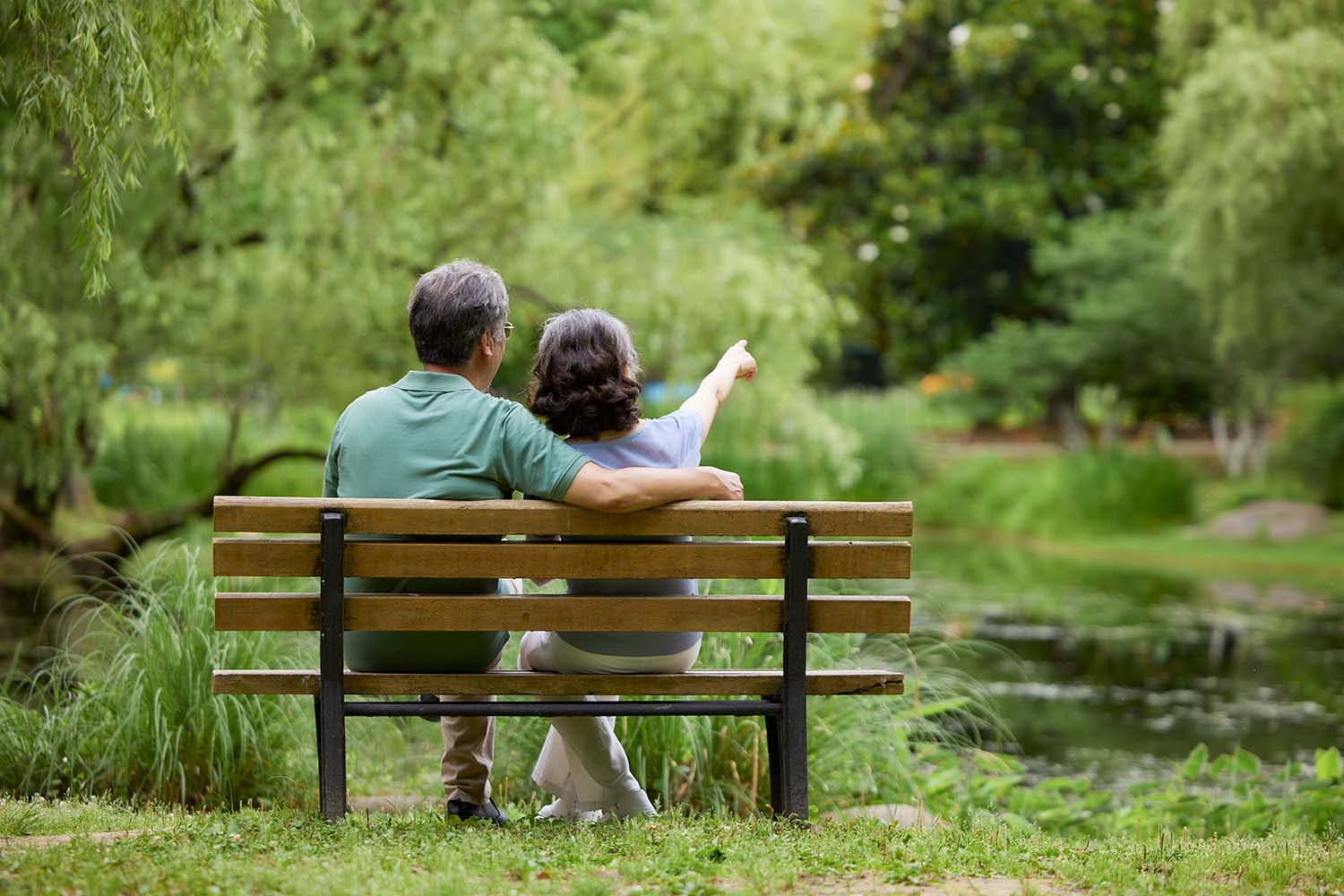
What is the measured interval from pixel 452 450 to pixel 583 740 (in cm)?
87

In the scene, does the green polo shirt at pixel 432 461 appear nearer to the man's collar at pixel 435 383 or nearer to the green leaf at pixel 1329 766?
the man's collar at pixel 435 383

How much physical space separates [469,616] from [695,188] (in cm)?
1627

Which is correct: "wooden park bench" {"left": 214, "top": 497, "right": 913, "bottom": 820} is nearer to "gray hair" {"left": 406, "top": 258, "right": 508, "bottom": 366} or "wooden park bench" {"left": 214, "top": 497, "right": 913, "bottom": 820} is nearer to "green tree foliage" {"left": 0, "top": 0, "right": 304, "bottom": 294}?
"gray hair" {"left": 406, "top": 258, "right": 508, "bottom": 366}

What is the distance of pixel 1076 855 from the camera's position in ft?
12.6

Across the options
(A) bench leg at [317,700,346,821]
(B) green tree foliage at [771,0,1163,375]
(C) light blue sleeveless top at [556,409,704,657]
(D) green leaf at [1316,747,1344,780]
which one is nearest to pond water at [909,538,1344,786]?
(D) green leaf at [1316,747,1344,780]

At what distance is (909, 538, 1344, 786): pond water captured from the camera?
29.0 feet

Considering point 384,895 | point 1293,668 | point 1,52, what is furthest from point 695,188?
point 384,895

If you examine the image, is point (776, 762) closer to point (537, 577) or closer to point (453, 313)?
point (537, 577)

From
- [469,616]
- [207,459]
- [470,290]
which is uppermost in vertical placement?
[470,290]

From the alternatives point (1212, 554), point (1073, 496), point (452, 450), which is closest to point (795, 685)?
point (452, 450)

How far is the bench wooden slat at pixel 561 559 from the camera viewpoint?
388 cm

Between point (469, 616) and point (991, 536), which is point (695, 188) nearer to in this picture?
point (991, 536)

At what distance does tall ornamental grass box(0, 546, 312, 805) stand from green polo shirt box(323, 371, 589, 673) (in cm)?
130

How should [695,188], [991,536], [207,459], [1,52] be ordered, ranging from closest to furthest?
1. [1,52]
2. [207,459]
3. [695,188]
4. [991,536]
